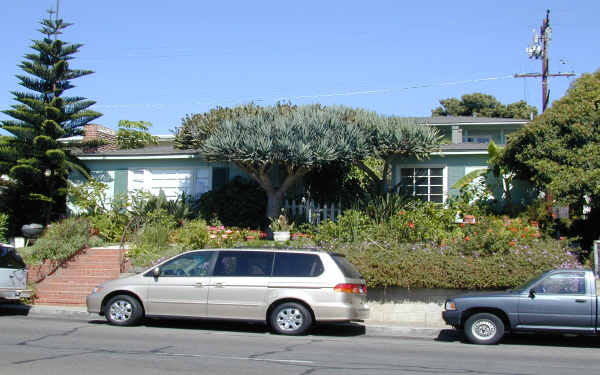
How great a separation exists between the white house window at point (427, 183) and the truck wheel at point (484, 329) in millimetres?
9032

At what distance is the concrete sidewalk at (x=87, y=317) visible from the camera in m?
12.7

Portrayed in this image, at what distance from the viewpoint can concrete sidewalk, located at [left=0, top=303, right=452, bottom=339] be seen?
41.8 feet

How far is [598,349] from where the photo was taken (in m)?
10.8

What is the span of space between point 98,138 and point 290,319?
17.0 meters

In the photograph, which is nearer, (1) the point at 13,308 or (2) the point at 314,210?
(1) the point at 13,308

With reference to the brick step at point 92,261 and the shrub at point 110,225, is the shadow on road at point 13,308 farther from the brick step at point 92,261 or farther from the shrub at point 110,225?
the shrub at point 110,225

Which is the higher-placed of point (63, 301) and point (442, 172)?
point (442, 172)

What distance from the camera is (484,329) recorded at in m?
11.1

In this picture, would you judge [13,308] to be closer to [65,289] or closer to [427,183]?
[65,289]

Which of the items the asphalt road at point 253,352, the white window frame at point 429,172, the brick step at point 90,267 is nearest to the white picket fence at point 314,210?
the white window frame at point 429,172

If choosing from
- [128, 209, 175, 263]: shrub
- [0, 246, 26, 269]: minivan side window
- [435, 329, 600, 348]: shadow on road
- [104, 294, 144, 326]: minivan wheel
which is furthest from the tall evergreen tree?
[435, 329, 600, 348]: shadow on road

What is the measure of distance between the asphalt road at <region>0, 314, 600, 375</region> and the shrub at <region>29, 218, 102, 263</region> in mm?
4285

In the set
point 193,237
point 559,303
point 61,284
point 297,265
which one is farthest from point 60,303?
point 559,303

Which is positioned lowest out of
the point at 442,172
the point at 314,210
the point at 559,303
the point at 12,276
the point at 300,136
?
the point at 559,303
